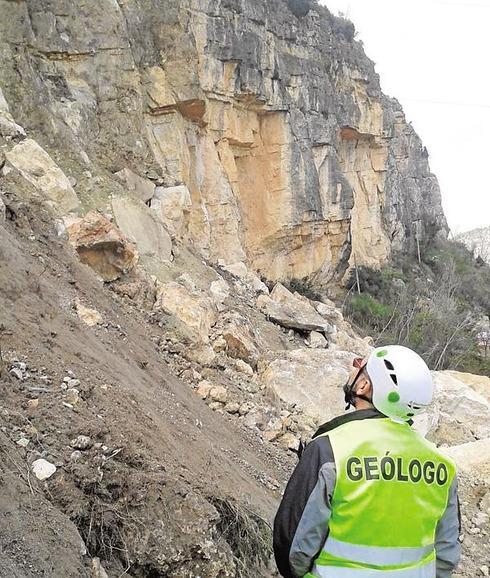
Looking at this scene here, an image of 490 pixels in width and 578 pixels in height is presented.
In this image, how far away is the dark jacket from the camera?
1.76 metres

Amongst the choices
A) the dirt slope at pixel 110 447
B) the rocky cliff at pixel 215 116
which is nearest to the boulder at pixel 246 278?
the rocky cliff at pixel 215 116

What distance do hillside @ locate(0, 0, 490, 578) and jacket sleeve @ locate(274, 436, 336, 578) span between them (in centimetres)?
92

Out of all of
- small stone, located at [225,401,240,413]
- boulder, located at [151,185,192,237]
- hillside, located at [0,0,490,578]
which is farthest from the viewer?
boulder, located at [151,185,192,237]

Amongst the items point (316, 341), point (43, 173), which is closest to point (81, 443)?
point (43, 173)

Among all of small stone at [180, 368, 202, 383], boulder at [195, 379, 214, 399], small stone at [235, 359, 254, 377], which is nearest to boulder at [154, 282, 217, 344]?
small stone at [235, 359, 254, 377]

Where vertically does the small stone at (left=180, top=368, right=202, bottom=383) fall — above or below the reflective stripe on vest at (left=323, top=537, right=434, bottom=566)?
below

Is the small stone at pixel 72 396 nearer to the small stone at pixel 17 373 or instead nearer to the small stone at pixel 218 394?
the small stone at pixel 17 373

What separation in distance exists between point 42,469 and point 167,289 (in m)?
5.65

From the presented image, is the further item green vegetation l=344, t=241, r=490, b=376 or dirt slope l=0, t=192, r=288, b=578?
green vegetation l=344, t=241, r=490, b=376

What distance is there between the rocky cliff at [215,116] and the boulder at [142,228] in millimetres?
180

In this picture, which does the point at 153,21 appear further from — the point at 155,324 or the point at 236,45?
the point at 155,324

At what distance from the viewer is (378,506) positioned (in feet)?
5.74

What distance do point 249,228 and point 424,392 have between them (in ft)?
58.5

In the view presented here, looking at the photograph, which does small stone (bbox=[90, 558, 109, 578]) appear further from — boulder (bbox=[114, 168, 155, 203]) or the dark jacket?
boulder (bbox=[114, 168, 155, 203])
